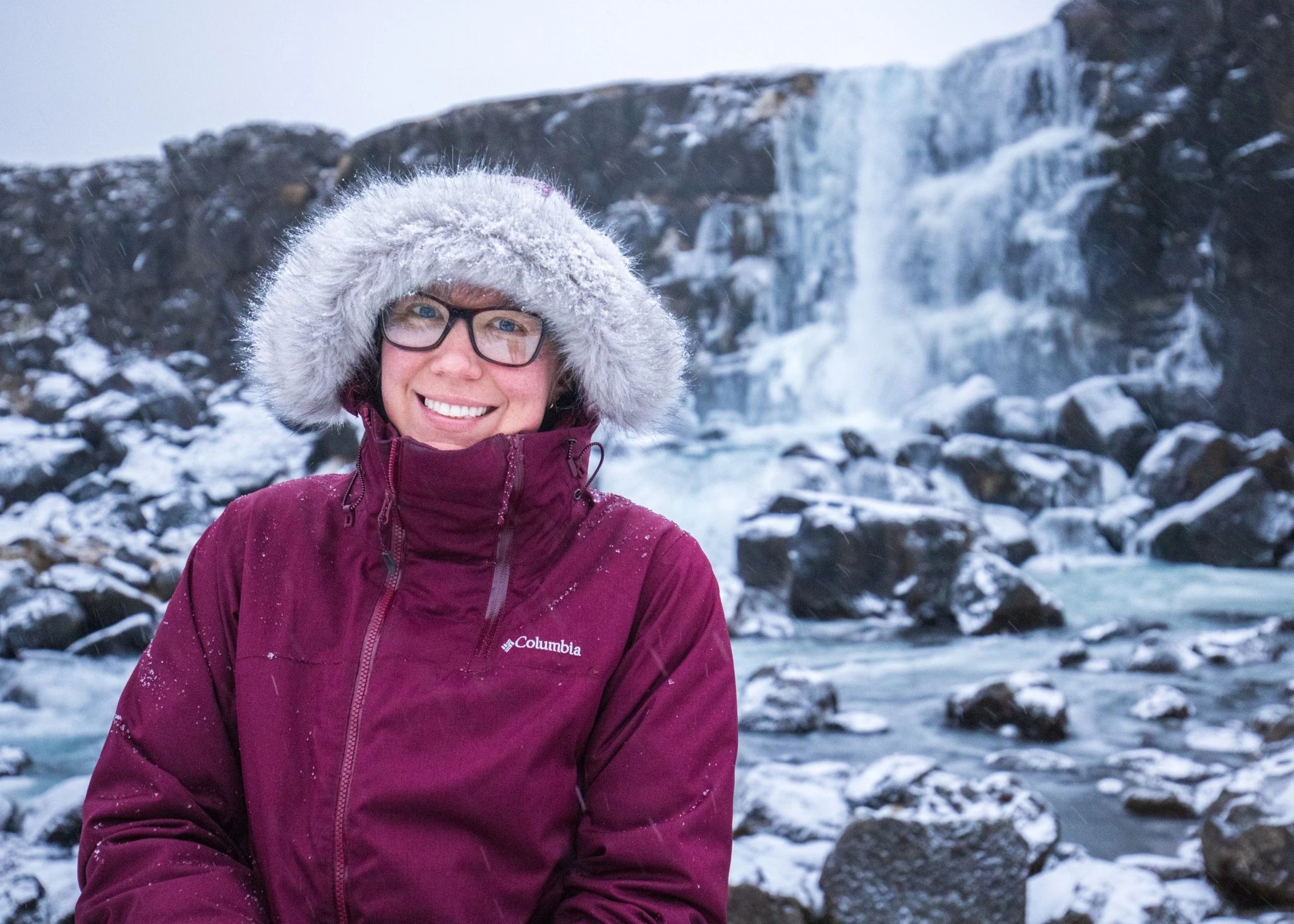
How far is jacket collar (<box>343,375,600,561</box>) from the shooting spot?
51.1 inches

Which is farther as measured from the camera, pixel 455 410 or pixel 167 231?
pixel 167 231

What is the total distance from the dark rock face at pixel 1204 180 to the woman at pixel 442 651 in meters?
14.0

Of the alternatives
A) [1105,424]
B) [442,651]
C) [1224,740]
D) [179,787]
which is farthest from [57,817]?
[1105,424]

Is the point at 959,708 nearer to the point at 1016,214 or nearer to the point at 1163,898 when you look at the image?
the point at 1163,898

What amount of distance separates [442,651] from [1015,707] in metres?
4.87

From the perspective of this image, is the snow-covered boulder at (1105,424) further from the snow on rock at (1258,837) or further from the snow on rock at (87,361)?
the snow on rock at (87,361)

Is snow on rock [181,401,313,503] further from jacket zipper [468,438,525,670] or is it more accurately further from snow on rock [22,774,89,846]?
jacket zipper [468,438,525,670]

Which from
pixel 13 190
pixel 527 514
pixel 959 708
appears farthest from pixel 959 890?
pixel 13 190

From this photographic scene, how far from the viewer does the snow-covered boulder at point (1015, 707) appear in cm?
526

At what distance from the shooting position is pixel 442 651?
1.28 m

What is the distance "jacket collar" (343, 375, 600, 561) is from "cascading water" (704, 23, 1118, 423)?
16.1m

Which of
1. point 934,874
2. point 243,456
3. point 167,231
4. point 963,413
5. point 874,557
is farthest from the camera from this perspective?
point 167,231

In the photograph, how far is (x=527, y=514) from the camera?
1336 mm

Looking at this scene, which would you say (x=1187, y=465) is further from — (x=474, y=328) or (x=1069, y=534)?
(x=474, y=328)
